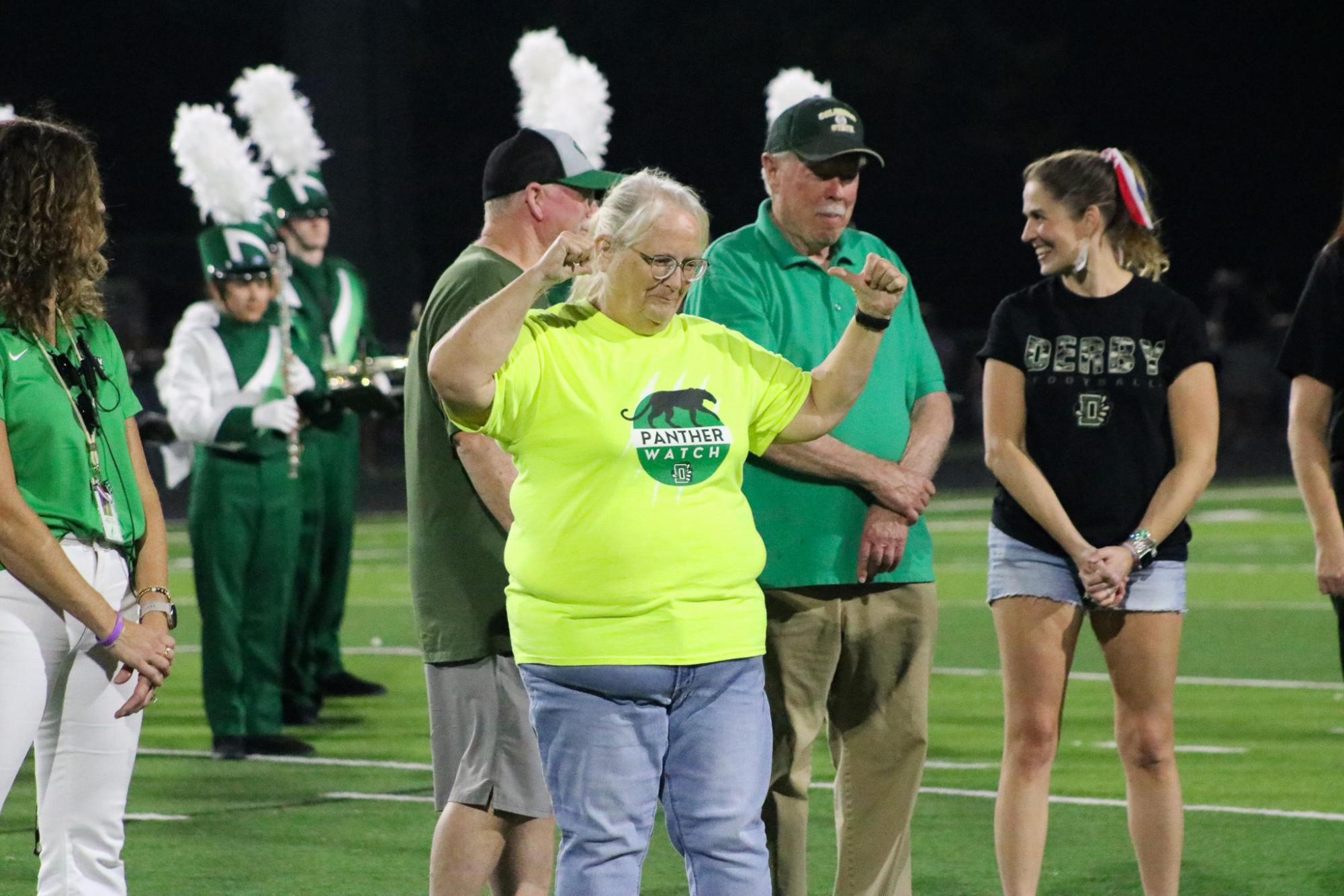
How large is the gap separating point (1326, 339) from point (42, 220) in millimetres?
3150

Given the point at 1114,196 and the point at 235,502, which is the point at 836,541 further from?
the point at 235,502

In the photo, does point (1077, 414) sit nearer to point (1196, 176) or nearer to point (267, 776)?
point (267, 776)

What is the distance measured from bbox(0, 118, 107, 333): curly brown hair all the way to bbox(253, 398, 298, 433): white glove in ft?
15.6

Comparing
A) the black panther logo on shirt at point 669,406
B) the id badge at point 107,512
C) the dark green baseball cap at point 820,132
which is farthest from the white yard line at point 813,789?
the id badge at point 107,512

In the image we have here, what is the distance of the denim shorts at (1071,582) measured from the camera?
18.0 feet

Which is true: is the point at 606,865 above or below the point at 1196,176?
below

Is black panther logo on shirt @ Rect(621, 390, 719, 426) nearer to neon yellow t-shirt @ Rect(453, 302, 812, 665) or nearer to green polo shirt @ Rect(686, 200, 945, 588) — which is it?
neon yellow t-shirt @ Rect(453, 302, 812, 665)

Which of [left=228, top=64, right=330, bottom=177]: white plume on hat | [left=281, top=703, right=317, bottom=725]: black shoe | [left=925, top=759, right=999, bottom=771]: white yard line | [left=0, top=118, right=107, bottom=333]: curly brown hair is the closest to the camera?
[left=0, top=118, right=107, bottom=333]: curly brown hair

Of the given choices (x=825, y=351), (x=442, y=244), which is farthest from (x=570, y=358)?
(x=442, y=244)

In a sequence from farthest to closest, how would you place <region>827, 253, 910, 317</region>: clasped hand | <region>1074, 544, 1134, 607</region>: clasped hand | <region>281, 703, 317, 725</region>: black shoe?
<region>281, 703, 317, 725</region>: black shoe < <region>1074, 544, 1134, 607</region>: clasped hand < <region>827, 253, 910, 317</region>: clasped hand

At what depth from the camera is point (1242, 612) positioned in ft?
45.5

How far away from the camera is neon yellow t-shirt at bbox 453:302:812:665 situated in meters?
4.30

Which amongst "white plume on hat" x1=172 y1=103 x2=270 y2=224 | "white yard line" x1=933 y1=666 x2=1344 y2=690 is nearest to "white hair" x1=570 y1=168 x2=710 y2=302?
"white plume on hat" x1=172 y1=103 x2=270 y2=224

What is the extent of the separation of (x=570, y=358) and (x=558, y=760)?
80 cm
